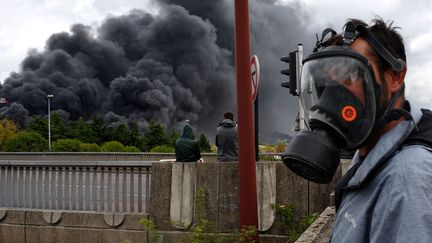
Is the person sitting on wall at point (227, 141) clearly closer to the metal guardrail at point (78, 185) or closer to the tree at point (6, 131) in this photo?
the metal guardrail at point (78, 185)

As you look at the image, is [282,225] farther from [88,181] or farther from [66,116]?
[66,116]

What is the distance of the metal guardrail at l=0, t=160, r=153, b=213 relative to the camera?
27.4ft

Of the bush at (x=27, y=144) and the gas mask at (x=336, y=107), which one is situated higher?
the gas mask at (x=336, y=107)

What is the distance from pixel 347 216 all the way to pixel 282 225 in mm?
6056

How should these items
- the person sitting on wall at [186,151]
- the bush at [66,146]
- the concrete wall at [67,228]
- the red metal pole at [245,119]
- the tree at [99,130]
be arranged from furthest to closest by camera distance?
1. the tree at [99,130]
2. the bush at [66,146]
3. the person sitting on wall at [186,151]
4. the concrete wall at [67,228]
5. the red metal pole at [245,119]

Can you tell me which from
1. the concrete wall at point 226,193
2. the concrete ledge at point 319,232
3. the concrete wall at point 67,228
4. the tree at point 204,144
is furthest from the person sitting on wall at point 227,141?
the tree at point 204,144

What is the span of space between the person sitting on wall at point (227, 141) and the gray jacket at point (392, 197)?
7.78 meters

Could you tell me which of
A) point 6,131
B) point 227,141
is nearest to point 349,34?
point 227,141

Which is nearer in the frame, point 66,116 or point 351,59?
point 351,59

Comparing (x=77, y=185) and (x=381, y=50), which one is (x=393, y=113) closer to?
(x=381, y=50)

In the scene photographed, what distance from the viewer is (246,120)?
682 cm

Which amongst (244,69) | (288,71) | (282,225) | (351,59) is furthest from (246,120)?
(351,59)

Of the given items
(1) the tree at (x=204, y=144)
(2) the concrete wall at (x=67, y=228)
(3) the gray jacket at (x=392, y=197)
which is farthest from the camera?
(1) the tree at (x=204, y=144)

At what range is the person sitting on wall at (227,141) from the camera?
9.18 metres
